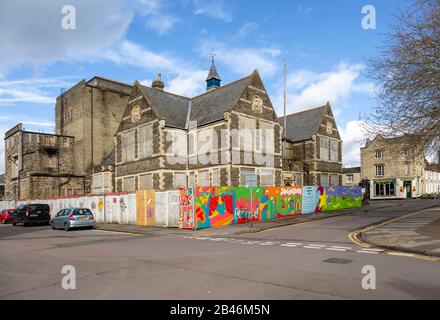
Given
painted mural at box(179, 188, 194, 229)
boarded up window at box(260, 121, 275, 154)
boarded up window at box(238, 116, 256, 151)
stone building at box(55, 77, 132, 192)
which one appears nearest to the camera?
painted mural at box(179, 188, 194, 229)

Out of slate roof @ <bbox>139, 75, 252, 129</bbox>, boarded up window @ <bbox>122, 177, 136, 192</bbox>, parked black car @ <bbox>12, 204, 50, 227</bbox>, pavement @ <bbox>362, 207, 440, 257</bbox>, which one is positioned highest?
slate roof @ <bbox>139, 75, 252, 129</bbox>

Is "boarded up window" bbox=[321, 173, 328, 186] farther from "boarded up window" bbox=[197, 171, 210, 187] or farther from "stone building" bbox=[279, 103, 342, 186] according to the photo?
"boarded up window" bbox=[197, 171, 210, 187]

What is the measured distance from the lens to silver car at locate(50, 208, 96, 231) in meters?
21.9

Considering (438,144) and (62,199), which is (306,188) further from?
(62,199)

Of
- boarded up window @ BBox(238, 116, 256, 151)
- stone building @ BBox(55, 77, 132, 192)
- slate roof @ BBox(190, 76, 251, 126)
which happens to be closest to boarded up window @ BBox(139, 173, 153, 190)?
slate roof @ BBox(190, 76, 251, 126)

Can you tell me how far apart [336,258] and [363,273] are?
2.08 meters

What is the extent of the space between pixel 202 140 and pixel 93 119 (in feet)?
67.8

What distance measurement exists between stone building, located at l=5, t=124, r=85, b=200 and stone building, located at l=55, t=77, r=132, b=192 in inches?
52.9

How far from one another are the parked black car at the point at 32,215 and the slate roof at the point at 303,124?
28218 millimetres

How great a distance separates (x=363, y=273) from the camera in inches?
316

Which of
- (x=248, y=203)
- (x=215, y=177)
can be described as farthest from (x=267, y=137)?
(x=248, y=203)

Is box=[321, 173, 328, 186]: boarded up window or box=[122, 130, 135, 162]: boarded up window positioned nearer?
box=[122, 130, 135, 162]: boarded up window

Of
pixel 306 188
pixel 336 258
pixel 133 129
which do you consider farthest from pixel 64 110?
pixel 336 258
